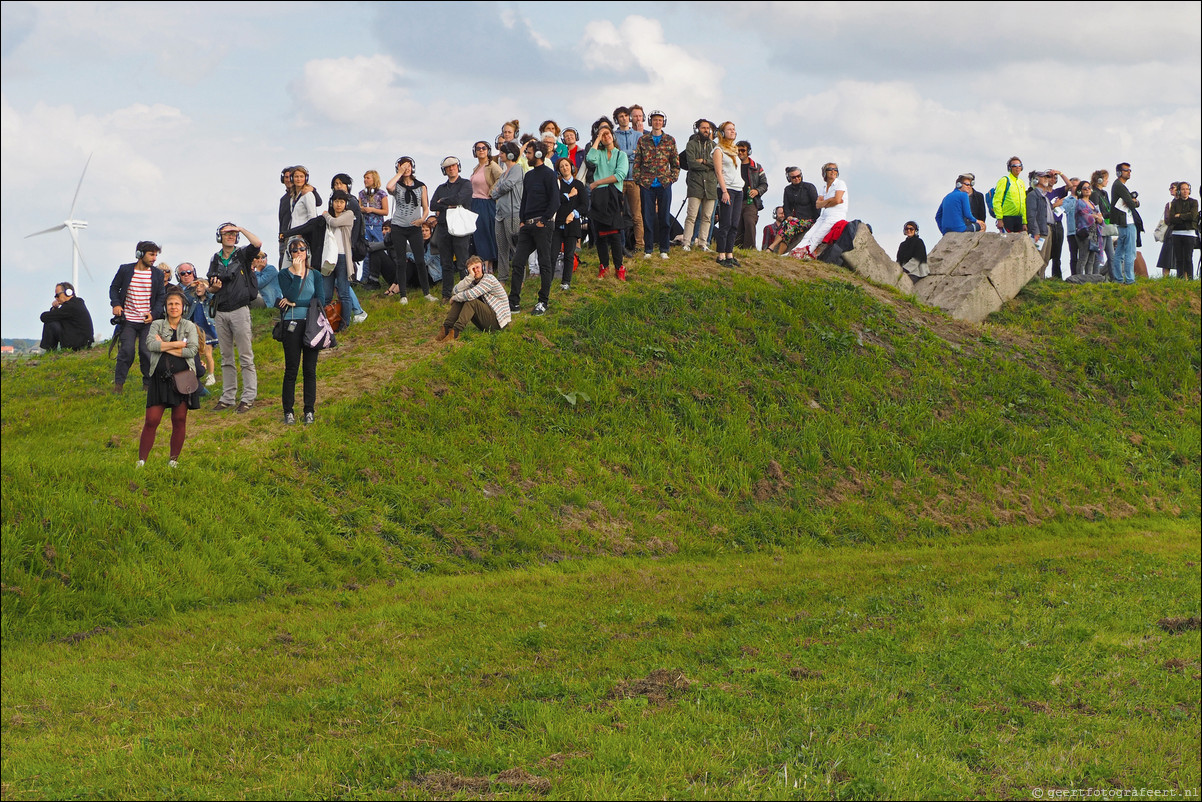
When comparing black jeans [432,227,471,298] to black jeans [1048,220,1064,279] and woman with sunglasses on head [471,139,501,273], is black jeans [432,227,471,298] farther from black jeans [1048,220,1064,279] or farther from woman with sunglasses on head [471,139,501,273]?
black jeans [1048,220,1064,279]

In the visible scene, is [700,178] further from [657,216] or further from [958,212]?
[958,212]

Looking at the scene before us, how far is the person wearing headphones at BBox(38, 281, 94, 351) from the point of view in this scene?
2138 cm

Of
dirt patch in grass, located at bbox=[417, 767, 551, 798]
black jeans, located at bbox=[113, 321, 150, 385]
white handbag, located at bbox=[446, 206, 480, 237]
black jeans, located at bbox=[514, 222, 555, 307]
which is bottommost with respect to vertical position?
dirt patch in grass, located at bbox=[417, 767, 551, 798]

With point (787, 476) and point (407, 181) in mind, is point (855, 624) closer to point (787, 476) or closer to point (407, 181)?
point (787, 476)

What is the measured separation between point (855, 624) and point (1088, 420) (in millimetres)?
11424

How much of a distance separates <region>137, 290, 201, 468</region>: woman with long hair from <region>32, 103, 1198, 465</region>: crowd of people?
0.02 meters

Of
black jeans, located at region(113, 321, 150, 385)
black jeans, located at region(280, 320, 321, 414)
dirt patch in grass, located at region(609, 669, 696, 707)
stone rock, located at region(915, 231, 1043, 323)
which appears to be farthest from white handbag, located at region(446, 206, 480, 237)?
stone rock, located at region(915, 231, 1043, 323)

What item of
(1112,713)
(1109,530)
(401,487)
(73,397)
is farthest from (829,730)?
(73,397)

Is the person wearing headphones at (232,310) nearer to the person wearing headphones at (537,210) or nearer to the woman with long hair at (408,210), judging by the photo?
the woman with long hair at (408,210)

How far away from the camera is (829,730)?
8.70 m

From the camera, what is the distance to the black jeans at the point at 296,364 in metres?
14.5

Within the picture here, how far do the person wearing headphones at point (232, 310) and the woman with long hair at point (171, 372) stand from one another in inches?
72.2

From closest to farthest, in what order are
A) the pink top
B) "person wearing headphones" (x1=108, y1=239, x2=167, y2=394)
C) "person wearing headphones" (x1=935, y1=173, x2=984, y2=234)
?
1. "person wearing headphones" (x1=108, y1=239, x2=167, y2=394)
2. the pink top
3. "person wearing headphones" (x1=935, y1=173, x2=984, y2=234)

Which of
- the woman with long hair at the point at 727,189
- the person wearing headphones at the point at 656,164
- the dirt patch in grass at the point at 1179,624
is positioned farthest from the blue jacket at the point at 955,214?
the dirt patch in grass at the point at 1179,624
